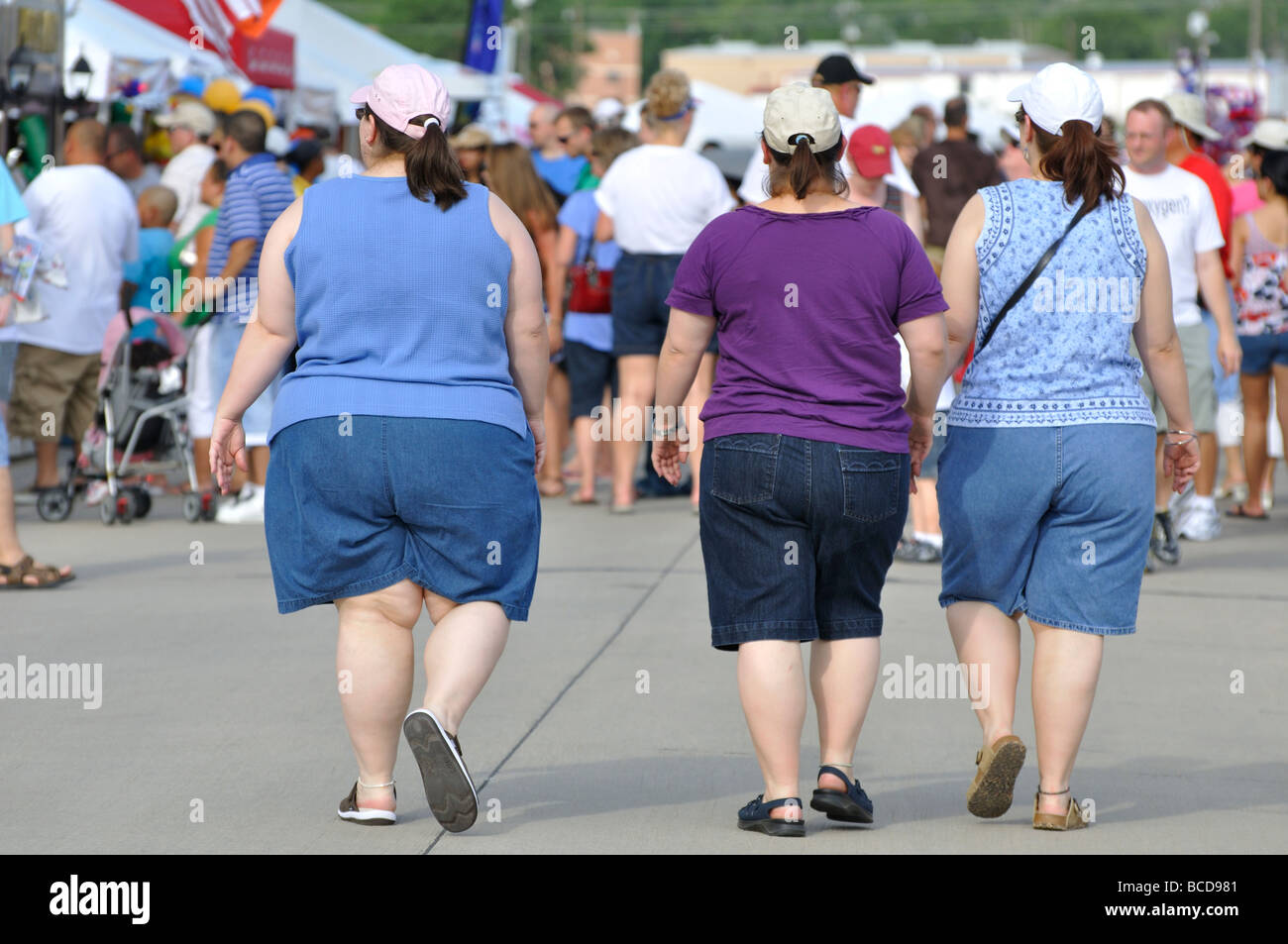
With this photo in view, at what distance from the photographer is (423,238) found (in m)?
4.41

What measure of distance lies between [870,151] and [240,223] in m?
3.26

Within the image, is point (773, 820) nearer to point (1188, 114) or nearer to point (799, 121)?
point (799, 121)

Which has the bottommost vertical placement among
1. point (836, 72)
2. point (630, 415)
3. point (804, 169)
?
point (630, 415)

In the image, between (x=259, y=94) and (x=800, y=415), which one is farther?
(x=259, y=94)

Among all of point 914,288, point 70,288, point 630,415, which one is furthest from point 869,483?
point 70,288

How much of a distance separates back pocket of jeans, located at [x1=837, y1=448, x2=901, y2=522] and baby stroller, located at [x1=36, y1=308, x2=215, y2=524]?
636 centimetres

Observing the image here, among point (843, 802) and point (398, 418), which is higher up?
point (398, 418)

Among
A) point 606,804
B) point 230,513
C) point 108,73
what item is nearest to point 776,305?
point 606,804

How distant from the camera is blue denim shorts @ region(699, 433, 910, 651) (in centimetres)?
447

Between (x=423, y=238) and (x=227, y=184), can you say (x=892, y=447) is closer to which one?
(x=423, y=238)

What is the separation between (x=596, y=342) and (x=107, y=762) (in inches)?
237

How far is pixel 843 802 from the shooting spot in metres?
4.64

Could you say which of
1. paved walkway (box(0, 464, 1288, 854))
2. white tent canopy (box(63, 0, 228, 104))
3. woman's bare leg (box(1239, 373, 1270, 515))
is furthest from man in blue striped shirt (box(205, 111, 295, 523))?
woman's bare leg (box(1239, 373, 1270, 515))

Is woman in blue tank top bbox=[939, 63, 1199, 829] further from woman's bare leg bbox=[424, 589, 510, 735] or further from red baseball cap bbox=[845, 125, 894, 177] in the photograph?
red baseball cap bbox=[845, 125, 894, 177]
